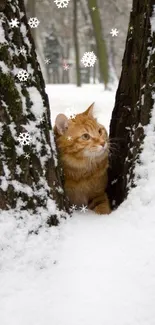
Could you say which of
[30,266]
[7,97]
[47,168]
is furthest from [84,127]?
[30,266]

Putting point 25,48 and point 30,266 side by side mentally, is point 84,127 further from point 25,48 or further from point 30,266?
point 30,266

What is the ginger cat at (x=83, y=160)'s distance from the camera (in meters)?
2.94

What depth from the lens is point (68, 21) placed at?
1803cm

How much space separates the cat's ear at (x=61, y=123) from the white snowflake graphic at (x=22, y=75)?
766 millimetres

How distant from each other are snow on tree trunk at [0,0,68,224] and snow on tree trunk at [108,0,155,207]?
565mm

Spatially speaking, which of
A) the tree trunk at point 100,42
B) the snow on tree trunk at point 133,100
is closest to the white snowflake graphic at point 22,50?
the snow on tree trunk at point 133,100

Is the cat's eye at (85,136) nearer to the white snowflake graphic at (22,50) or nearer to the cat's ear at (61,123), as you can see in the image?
the cat's ear at (61,123)

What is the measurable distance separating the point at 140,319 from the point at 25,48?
5.03ft

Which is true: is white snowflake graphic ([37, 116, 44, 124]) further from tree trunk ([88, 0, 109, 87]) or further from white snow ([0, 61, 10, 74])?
tree trunk ([88, 0, 109, 87])

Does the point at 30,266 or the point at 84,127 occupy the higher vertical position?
the point at 84,127

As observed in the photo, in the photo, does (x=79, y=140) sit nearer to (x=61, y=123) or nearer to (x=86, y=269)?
(x=61, y=123)

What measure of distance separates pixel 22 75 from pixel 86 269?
3.54ft

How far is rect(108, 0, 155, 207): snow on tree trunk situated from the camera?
2441 mm

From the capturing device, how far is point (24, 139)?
2135 mm
